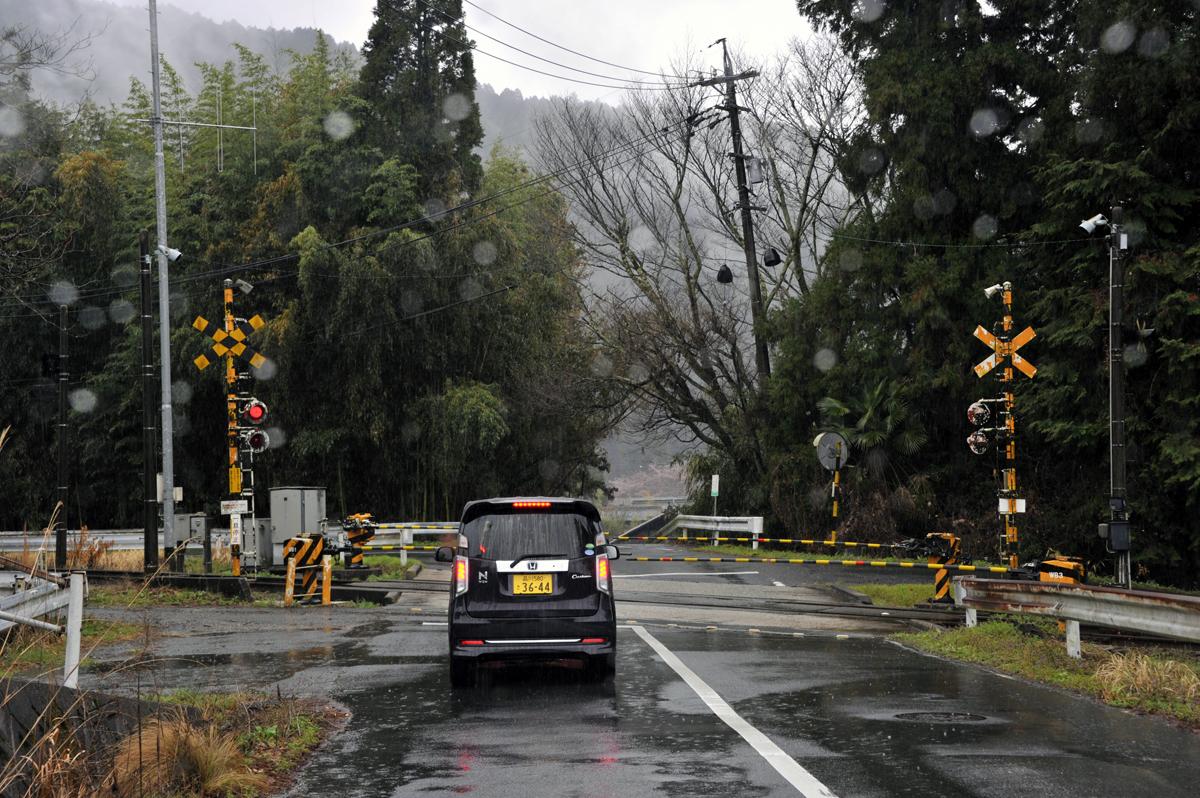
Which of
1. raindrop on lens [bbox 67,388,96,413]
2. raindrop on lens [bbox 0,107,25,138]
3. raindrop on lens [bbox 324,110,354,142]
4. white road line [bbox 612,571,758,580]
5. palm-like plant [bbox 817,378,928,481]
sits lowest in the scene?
white road line [bbox 612,571,758,580]

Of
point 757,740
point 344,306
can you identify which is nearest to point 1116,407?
point 757,740

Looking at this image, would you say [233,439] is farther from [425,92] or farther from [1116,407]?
[425,92]

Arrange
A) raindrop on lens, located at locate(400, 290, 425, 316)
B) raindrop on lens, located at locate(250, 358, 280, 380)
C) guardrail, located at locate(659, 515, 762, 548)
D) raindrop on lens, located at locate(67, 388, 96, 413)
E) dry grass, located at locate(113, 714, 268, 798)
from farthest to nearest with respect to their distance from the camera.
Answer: raindrop on lens, located at locate(67, 388, 96, 413)
raindrop on lens, located at locate(400, 290, 425, 316)
raindrop on lens, located at locate(250, 358, 280, 380)
guardrail, located at locate(659, 515, 762, 548)
dry grass, located at locate(113, 714, 268, 798)

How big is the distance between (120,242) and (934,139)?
3058cm

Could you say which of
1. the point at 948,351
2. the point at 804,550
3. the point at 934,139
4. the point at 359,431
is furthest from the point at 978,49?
the point at 359,431

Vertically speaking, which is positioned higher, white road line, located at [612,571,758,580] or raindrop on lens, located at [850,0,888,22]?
raindrop on lens, located at [850,0,888,22]

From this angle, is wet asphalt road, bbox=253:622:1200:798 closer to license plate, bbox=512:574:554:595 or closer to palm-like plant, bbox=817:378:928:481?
license plate, bbox=512:574:554:595

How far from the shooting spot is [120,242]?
49188 millimetres

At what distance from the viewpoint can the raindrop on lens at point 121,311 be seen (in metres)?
49.2

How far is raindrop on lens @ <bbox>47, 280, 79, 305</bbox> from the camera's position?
46281 mm

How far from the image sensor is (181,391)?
45.7 m

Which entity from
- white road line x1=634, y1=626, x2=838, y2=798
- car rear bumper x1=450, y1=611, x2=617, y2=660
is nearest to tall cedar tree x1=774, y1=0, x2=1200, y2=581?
white road line x1=634, y1=626, x2=838, y2=798

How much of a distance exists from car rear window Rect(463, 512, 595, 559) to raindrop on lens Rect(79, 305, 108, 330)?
138ft

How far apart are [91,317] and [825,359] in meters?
28.7
